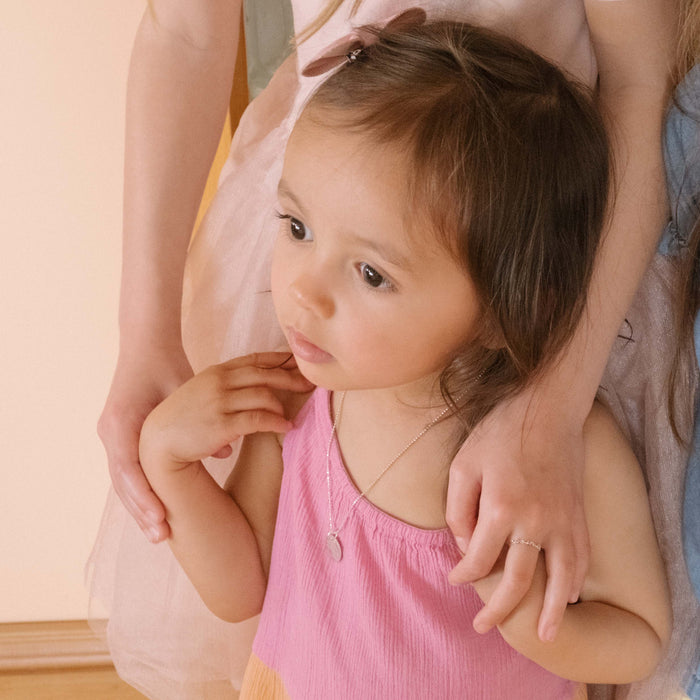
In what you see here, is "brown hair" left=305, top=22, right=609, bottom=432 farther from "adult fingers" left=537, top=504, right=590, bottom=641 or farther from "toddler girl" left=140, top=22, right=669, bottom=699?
"adult fingers" left=537, top=504, right=590, bottom=641

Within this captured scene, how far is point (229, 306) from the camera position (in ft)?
2.80

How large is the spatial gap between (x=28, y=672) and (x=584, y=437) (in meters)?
1.05

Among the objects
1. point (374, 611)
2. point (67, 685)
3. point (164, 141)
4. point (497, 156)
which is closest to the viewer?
point (497, 156)

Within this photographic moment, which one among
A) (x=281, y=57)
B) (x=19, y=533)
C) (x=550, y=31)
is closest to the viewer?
(x=550, y=31)

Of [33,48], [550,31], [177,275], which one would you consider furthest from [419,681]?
[33,48]

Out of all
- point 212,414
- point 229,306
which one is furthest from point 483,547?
point 229,306

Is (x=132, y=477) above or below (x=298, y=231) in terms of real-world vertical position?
below

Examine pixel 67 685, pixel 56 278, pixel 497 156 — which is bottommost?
pixel 67 685

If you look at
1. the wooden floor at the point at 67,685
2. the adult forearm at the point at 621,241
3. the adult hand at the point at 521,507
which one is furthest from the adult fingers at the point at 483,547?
the wooden floor at the point at 67,685

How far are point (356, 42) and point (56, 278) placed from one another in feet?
2.06

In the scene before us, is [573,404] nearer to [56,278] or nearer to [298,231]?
[298,231]

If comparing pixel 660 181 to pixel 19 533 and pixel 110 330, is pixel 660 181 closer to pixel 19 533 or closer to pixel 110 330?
pixel 110 330

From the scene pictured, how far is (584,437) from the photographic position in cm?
70

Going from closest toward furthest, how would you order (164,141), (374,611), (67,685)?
(374,611), (164,141), (67,685)
